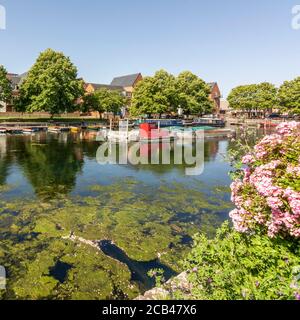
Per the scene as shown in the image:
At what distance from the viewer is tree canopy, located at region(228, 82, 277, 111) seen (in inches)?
4638

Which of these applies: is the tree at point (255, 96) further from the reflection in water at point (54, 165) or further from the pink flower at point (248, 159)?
the pink flower at point (248, 159)

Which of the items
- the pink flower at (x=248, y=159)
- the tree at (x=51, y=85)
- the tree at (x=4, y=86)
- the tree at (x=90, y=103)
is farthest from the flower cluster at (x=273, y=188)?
the tree at (x=90, y=103)

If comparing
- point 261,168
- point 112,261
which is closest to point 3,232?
point 112,261

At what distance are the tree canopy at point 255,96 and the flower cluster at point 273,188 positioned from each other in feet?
398

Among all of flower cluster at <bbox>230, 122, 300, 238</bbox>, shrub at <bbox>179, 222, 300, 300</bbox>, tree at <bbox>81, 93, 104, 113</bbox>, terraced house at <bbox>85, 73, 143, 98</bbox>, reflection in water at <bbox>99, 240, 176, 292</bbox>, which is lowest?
reflection in water at <bbox>99, 240, 176, 292</bbox>

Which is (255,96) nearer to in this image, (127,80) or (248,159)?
(127,80)

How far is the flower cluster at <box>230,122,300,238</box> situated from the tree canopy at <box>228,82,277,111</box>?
121 m

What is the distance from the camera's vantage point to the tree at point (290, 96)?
99.4 m

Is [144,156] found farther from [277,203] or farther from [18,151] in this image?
[277,203]

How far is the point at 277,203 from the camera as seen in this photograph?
17.0 ft

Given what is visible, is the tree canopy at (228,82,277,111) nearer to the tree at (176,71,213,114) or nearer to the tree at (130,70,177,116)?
the tree at (176,71,213,114)

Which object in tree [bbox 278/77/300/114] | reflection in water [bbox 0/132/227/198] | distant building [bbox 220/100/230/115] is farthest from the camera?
distant building [bbox 220/100/230/115]

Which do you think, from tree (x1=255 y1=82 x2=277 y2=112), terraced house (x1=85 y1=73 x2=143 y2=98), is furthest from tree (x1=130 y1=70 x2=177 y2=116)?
tree (x1=255 y1=82 x2=277 y2=112)
